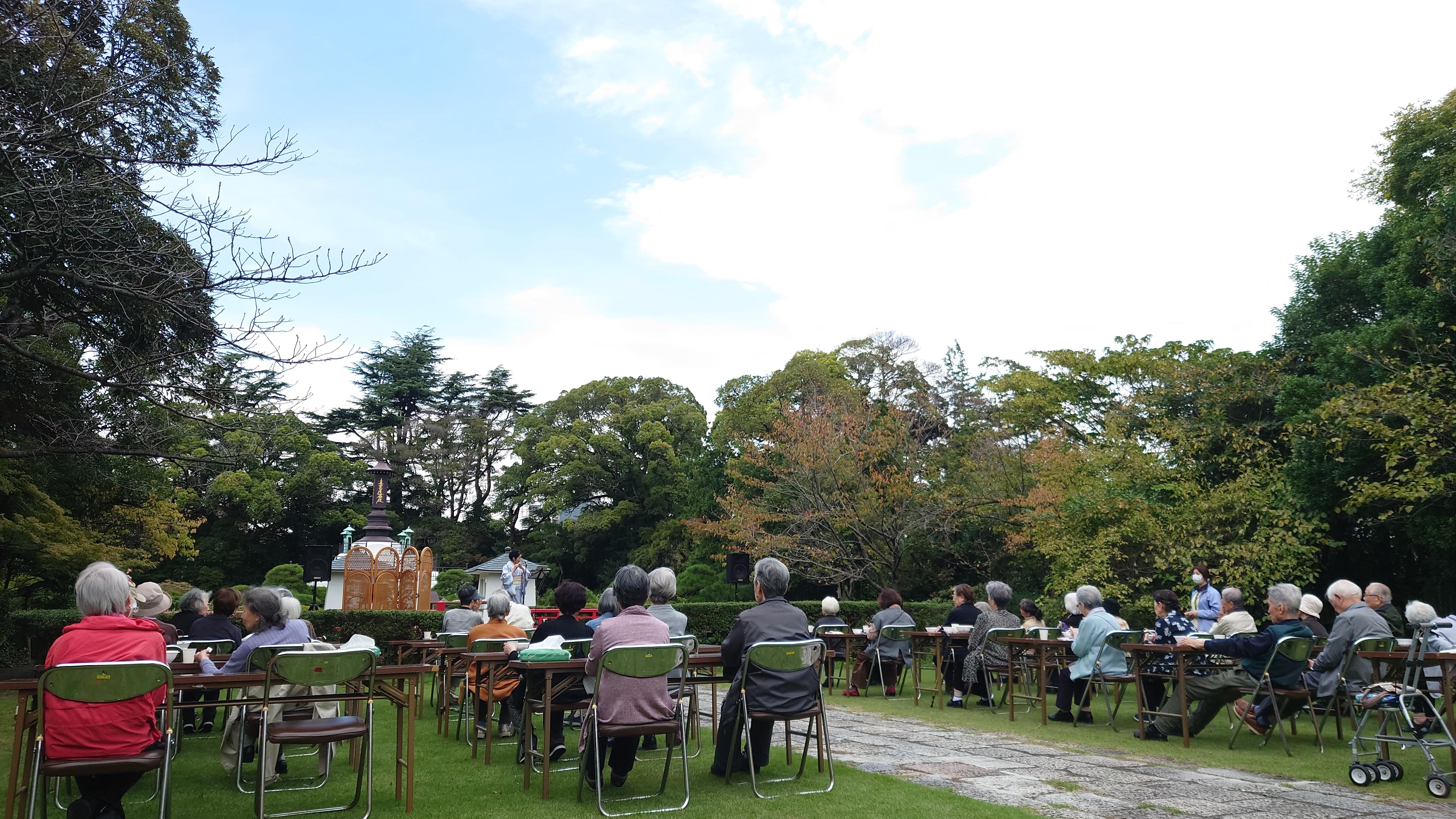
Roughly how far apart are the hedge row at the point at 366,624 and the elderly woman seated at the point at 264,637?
18.7 feet

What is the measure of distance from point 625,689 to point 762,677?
0.78 m

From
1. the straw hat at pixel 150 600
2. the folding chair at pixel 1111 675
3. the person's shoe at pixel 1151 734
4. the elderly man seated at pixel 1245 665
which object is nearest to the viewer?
the elderly man seated at pixel 1245 665

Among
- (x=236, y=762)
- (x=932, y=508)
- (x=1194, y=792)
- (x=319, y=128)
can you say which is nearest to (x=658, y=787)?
(x=236, y=762)

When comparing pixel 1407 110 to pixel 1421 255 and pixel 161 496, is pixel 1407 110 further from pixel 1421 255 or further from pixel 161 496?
pixel 161 496

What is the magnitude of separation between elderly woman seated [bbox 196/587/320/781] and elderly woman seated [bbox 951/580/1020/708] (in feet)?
19.9

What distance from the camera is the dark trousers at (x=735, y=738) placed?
15.9 ft

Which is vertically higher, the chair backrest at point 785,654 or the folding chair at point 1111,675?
the chair backrest at point 785,654

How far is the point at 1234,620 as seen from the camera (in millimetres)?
6723

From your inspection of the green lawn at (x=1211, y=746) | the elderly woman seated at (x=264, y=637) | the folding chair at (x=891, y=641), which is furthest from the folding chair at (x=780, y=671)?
the folding chair at (x=891, y=641)

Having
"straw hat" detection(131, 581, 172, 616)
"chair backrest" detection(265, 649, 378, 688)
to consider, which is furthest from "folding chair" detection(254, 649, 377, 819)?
"straw hat" detection(131, 581, 172, 616)

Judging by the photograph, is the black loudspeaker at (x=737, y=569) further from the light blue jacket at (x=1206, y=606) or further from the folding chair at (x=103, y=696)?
the folding chair at (x=103, y=696)

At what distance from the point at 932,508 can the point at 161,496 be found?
1523 cm

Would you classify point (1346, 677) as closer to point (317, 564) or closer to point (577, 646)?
point (577, 646)

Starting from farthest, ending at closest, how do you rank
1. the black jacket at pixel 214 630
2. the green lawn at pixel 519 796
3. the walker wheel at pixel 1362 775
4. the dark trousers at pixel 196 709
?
the black jacket at pixel 214 630, the dark trousers at pixel 196 709, the walker wheel at pixel 1362 775, the green lawn at pixel 519 796
